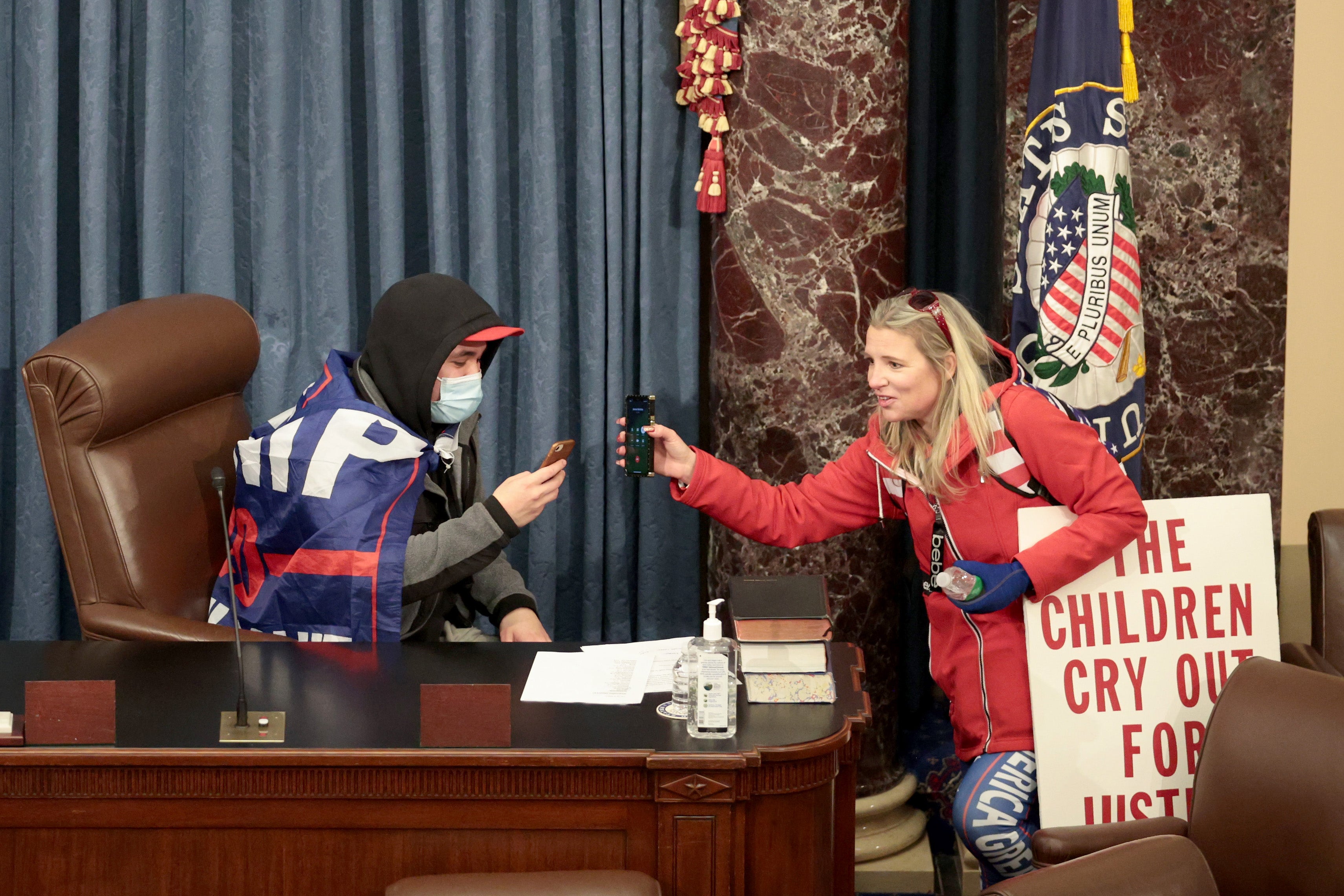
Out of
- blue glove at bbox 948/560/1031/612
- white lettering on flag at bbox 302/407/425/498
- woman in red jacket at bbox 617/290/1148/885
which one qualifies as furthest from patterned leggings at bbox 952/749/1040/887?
white lettering on flag at bbox 302/407/425/498

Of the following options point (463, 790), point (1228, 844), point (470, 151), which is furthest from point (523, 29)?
point (1228, 844)

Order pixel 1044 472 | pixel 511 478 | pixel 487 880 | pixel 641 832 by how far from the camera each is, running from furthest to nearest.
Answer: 1. pixel 511 478
2. pixel 1044 472
3. pixel 641 832
4. pixel 487 880

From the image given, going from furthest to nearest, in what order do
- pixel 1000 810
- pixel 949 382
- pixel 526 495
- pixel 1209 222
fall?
pixel 1209 222
pixel 526 495
pixel 949 382
pixel 1000 810

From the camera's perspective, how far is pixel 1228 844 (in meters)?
1.85

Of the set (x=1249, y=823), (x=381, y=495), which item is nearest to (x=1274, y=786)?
(x=1249, y=823)

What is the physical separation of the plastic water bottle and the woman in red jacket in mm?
18

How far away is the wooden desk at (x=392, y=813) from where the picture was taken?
5.47 feet

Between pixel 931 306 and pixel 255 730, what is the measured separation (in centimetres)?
139

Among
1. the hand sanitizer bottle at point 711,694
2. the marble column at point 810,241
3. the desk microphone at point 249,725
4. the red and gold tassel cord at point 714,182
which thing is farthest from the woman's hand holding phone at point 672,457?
the desk microphone at point 249,725

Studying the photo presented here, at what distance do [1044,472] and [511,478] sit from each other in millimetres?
1012

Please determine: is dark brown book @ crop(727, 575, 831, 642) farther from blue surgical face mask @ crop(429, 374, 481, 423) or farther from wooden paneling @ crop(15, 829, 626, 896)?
blue surgical face mask @ crop(429, 374, 481, 423)

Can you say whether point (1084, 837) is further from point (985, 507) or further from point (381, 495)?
point (381, 495)

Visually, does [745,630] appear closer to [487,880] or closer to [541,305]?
[487,880]

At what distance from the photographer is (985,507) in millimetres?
2371
